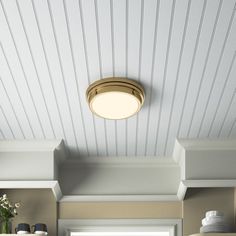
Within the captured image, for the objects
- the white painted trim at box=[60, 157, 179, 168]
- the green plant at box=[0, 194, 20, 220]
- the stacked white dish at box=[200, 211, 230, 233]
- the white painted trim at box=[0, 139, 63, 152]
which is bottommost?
the stacked white dish at box=[200, 211, 230, 233]

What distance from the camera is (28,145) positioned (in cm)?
356

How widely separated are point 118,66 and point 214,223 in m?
1.24

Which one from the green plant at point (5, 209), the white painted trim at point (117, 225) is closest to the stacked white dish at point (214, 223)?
the white painted trim at point (117, 225)

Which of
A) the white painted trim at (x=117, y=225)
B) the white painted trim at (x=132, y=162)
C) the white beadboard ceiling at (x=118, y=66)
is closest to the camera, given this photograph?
the white beadboard ceiling at (x=118, y=66)

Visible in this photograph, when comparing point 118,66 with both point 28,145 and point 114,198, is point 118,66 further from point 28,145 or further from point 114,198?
point 114,198

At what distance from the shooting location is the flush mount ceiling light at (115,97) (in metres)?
2.74

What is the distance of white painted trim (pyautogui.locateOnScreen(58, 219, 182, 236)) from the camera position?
365 cm

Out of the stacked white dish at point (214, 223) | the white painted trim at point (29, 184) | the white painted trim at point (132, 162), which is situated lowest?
the stacked white dish at point (214, 223)

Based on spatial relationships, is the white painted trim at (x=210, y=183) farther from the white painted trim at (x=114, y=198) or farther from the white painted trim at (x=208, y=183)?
the white painted trim at (x=114, y=198)

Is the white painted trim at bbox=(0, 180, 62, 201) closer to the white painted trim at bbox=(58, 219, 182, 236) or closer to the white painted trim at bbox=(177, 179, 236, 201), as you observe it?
the white painted trim at bbox=(58, 219, 182, 236)

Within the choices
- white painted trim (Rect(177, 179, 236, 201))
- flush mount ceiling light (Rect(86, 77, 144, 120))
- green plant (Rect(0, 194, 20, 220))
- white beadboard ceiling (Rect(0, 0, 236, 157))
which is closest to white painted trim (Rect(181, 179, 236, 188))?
white painted trim (Rect(177, 179, 236, 201))

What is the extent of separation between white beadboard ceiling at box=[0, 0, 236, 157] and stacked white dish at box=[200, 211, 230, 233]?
1.55 ft

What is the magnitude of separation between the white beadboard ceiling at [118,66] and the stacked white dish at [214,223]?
47cm

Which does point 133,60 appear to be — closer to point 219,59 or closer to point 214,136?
point 219,59
